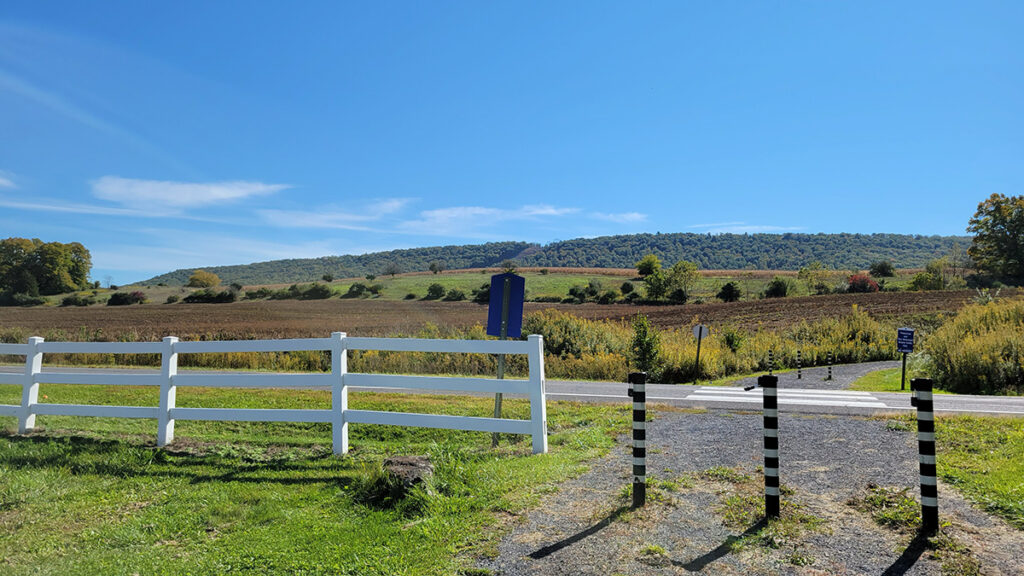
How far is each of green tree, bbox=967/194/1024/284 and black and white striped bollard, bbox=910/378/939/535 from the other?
234ft

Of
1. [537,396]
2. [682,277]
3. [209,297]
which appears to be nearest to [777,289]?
[682,277]

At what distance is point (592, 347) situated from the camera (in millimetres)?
23750

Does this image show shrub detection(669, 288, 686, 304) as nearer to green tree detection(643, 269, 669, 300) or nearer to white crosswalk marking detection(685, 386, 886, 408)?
green tree detection(643, 269, 669, 300)

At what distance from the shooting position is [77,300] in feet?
174

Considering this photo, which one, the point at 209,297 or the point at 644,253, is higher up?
the point at 644,253

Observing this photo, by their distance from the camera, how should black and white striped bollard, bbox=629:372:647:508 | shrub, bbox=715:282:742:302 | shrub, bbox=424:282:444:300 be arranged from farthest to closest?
shrub, bbox=424:282:444:300
shrub, bbox=715:282:742:302
black and white striped bollard, bbox=629:372:647:508

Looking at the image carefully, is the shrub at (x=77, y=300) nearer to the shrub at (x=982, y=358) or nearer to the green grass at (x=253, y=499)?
the green grass at (x=253, y=499)

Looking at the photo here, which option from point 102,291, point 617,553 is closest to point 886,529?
point 617,553

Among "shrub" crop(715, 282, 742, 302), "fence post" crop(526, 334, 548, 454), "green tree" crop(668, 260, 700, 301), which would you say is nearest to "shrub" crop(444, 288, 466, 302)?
"green tree" crop(668, 260, 700, 301)

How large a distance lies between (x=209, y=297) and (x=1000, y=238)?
7822 cm

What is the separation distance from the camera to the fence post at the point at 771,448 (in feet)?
16.7

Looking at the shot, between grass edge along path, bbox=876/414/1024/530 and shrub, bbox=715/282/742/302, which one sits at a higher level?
shrub, bbox=715/282/742/302

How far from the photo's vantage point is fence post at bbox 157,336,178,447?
29.0 ft

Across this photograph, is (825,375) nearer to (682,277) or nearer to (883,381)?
(883,381)
